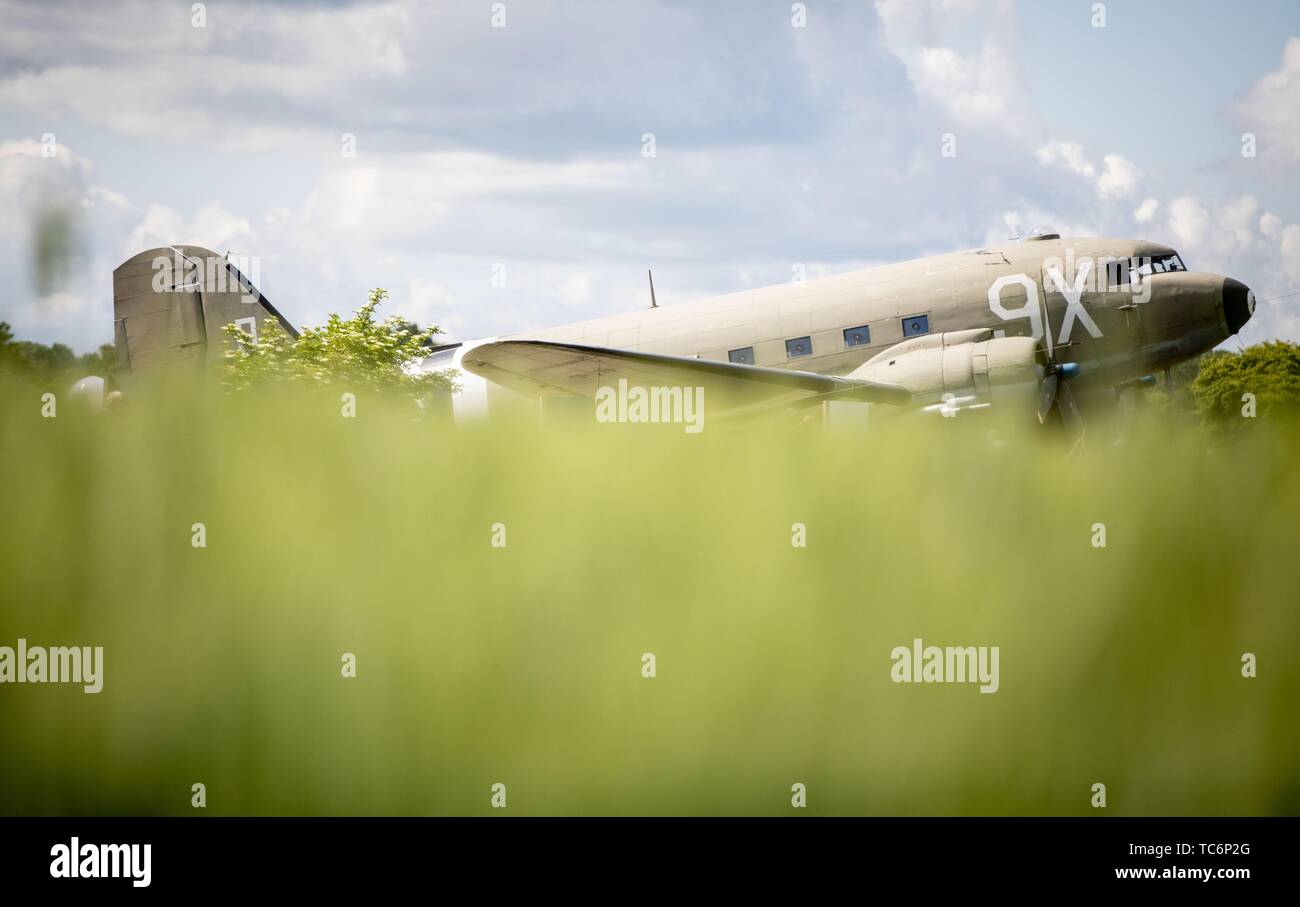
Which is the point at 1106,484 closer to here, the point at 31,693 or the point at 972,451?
the point at 972,451

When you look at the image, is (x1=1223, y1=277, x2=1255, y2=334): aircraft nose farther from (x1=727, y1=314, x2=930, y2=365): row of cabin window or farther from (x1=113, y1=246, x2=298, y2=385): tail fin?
(x1=113, y1=246, x2=298, y2=385): tail fin

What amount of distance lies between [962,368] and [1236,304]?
24.6ft

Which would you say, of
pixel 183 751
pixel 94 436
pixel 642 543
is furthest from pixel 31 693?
pixel 642 543

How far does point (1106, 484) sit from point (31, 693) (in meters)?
1.27

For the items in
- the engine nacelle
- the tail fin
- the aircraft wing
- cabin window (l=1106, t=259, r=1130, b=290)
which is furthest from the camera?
the tail fin

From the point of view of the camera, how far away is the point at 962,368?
1825 cm

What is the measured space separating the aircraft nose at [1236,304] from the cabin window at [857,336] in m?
7.48

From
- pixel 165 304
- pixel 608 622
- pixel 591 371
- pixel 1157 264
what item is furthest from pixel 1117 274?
pixel 608 622

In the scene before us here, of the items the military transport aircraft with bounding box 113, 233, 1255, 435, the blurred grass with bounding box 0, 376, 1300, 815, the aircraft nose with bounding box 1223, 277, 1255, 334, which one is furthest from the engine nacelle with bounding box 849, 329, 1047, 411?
the blurred grass with bounding box 0, 376, 1300, 815

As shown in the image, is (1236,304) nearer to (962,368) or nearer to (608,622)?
(962,368)

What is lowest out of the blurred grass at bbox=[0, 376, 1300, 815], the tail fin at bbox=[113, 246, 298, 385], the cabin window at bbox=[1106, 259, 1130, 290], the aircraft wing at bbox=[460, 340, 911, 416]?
the blurred grass at bbox=[0, 376, 1300, 815]

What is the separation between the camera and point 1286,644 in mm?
1165

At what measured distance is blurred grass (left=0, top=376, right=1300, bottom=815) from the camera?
1.13m

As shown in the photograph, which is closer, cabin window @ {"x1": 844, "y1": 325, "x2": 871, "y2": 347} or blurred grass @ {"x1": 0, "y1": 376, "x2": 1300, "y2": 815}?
blurred grass @ {"x1": 0, "y1": 376, "x2": 1300, "y2": 815}
